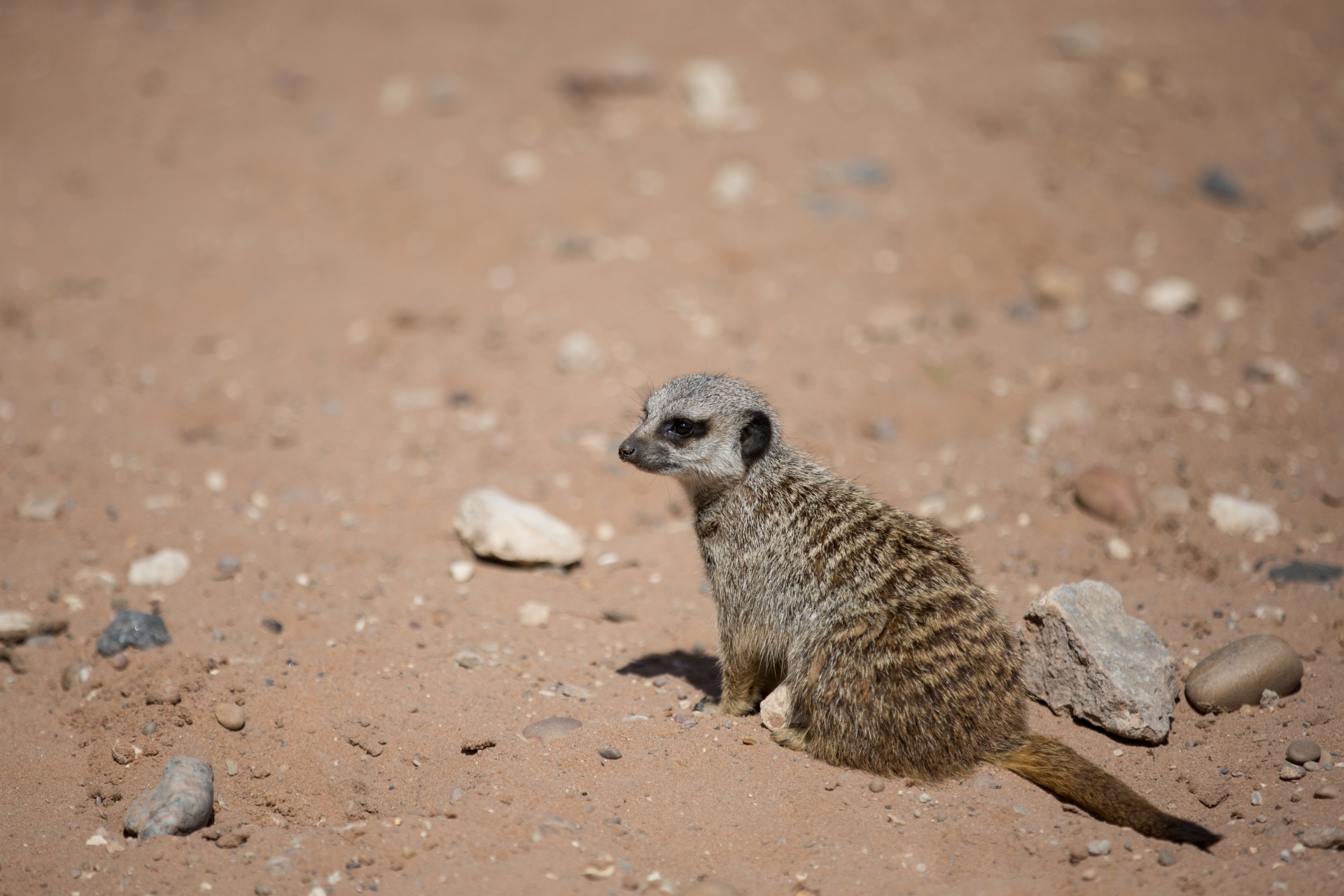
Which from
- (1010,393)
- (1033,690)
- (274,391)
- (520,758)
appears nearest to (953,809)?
(1033,690)

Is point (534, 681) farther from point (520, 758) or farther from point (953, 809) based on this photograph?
point (953, 809)

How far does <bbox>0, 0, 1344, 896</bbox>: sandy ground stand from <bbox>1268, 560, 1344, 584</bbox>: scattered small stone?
78 millimetres

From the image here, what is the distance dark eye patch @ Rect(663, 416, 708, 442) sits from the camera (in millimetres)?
3744

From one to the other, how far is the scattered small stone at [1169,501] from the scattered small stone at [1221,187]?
3.39m

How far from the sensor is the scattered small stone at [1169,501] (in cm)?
472

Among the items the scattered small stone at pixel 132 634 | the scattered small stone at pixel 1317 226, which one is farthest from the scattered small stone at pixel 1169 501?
the scattered small stone at pixel 132 634

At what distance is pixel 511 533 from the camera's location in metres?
4.68

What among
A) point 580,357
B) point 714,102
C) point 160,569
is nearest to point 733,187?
point 714,102

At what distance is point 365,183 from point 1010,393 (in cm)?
504

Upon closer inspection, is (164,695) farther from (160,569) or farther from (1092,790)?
(1092,790)

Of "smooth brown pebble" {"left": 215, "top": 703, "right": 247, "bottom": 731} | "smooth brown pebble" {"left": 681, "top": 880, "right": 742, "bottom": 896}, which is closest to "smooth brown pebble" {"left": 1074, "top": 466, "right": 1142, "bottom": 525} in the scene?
"smooth brown pebble" {"left": 681, "top": 880, "right": 742, "bottom": 896}

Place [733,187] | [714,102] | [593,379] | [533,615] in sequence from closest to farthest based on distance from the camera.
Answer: [533,615], [593,379], [733,187], [714,102]

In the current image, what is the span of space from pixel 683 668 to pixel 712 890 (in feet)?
4.74

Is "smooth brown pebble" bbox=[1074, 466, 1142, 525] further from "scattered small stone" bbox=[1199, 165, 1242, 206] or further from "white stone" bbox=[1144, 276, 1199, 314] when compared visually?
"scattered small stone" bbox=[1199, 165, 1242, 206]
